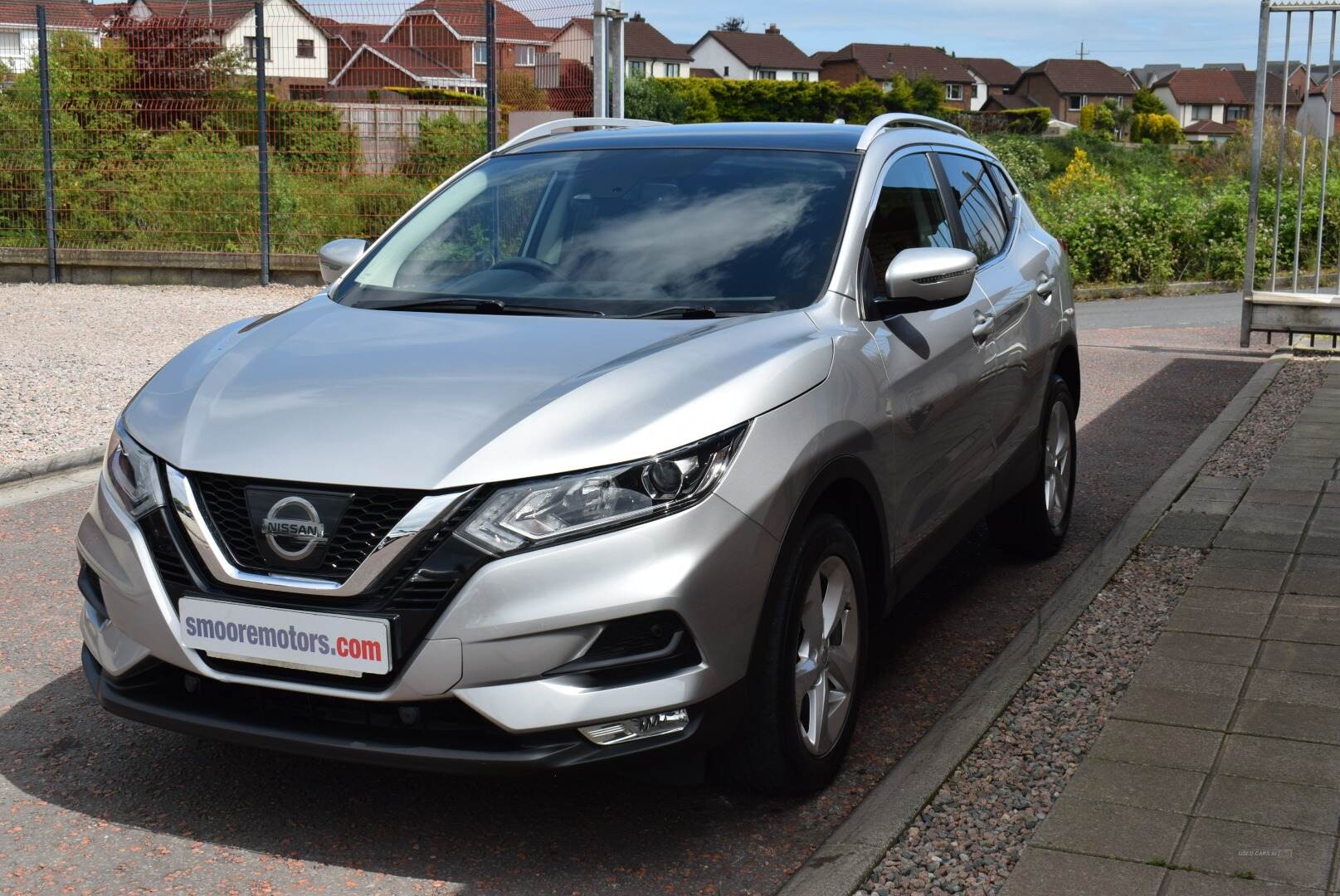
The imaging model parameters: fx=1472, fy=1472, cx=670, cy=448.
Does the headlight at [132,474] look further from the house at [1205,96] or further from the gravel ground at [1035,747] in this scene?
the house at [1205,96]

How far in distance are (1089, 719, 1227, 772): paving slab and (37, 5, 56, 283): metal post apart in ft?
47.8

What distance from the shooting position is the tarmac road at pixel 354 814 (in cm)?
341

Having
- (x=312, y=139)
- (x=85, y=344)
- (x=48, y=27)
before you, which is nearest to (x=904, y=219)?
(x=85, y=344)

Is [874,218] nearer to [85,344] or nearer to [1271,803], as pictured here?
[1271,803]

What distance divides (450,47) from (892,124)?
1041 cm

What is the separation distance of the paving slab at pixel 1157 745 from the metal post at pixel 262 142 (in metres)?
12.9

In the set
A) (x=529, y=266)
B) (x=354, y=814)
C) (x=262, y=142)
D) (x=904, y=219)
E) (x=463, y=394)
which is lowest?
(x=354, y=814)

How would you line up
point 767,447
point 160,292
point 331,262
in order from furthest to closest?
point 160,292
point 331,262
point 767,447

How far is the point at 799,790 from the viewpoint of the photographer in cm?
373

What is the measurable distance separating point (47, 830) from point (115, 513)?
81 centimetres

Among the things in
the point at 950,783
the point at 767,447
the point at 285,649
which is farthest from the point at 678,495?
the point at 950,783

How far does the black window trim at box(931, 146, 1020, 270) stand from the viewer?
17.3 feet

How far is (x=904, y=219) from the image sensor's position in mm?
4762

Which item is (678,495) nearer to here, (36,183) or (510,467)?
(510,467)
